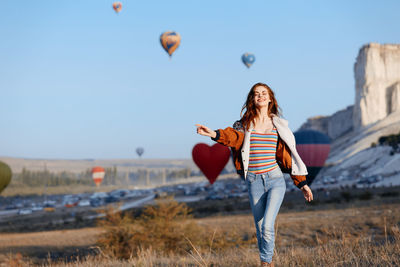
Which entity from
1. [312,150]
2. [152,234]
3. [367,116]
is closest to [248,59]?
[312,150]

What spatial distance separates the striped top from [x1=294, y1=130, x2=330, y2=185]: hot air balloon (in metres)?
28.3

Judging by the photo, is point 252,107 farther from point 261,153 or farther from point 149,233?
point 149,233

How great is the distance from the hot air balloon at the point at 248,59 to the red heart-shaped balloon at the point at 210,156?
40.1 m

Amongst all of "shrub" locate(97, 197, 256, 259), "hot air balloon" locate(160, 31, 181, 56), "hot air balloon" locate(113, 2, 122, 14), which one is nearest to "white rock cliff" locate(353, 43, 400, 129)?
"hot air balloon" locate(113, 2, 122, 14)

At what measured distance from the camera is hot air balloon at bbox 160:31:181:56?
179 ft

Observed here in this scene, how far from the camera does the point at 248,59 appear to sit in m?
68.2

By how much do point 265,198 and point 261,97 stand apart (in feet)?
3.80

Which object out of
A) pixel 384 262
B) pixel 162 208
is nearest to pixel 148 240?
pixel 162 208

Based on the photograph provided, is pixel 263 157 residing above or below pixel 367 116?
below

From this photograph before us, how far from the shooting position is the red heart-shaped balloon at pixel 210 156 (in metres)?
29.0

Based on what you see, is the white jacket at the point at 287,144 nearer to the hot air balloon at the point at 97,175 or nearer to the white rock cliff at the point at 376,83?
the hot air balloon at the point at 97,175

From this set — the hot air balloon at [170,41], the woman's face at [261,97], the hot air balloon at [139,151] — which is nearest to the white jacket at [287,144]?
the woman's face at [261,97]

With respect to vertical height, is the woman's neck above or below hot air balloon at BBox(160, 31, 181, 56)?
below

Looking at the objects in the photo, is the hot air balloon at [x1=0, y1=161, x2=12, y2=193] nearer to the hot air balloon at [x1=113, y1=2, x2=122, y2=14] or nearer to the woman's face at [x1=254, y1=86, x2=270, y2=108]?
the hot air balloon at [x1=113, y1=2, x2=122, y2=14]
